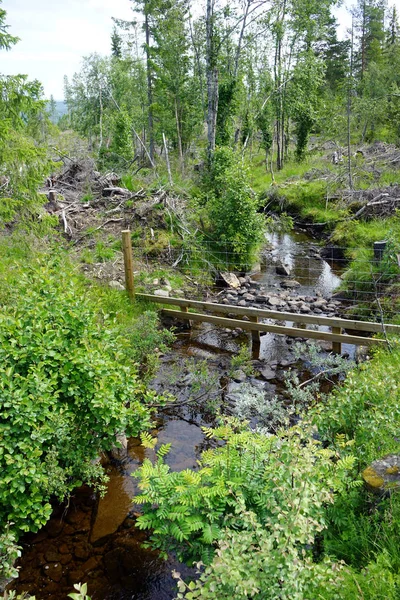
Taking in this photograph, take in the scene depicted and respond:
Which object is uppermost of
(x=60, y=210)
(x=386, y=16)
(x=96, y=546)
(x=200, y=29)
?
(x=386, y=16)

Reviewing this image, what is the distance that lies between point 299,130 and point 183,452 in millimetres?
24358

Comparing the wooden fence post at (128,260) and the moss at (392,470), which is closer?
the moss at (392,470)

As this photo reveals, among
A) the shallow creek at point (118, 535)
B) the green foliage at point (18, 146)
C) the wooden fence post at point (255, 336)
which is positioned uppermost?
the green foliage at point (18, 146)

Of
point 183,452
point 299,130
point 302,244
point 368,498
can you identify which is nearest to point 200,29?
point 299,130

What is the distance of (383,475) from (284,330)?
13.7 feet

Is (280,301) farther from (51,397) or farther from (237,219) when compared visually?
(51,397)

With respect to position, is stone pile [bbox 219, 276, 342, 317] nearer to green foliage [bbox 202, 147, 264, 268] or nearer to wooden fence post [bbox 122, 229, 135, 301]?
green foliage [bbox 202, 147, 264, 268]

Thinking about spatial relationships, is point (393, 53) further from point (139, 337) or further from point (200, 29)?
point (139, 337)

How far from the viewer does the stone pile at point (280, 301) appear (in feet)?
30.7

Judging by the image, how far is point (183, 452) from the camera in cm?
529

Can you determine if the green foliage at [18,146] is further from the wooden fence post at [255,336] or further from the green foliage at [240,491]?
the green foliage at [240,491]

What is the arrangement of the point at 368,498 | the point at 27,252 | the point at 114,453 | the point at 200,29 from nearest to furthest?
the point at 368,498 → the point at 114,453 → the point at 27,252 → the point at 200,29

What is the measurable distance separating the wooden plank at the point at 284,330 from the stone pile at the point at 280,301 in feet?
4.13

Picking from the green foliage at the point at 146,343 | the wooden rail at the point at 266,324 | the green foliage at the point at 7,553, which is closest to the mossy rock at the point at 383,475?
the green foliage at the point at 7,553
